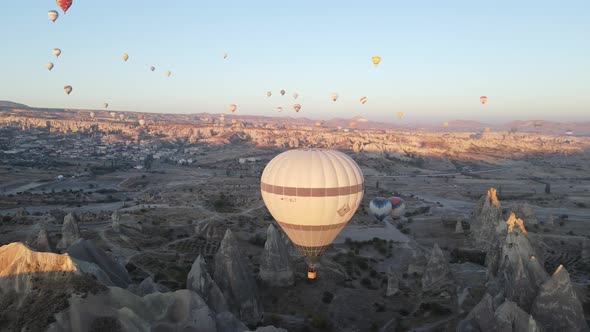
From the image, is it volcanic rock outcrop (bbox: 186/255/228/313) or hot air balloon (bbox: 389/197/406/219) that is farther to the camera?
hot air balloon (bbox: 389/197/406/219)

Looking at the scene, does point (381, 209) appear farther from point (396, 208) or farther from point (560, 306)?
point (560, 306)

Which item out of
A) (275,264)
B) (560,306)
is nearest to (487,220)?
(275,264)

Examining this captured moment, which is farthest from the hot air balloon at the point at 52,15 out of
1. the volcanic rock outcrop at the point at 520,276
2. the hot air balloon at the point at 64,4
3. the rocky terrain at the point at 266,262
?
the volcanic rock outcrop at the point at 520,276

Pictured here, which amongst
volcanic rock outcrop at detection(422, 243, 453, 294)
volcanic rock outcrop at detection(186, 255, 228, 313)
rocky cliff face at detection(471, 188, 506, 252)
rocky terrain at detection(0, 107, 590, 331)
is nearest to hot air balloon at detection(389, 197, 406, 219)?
rocky terrain at detection(0, 107, 590, 331)

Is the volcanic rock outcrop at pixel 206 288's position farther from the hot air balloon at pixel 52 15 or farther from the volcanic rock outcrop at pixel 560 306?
the hot air balloon at pixel 52 15

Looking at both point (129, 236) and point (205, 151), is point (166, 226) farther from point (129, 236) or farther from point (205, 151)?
point (205, 151)

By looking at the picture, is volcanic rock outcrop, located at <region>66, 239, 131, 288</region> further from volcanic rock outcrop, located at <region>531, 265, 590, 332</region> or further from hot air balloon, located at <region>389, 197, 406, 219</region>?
hot air balloon, located at <region>389, 197, 406, 219</region>
